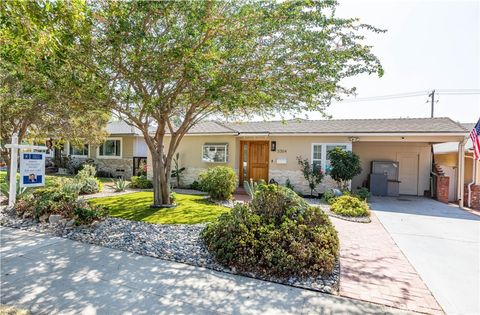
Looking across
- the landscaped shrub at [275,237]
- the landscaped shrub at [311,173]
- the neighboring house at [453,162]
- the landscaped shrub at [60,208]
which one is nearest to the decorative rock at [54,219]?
the landscaped shrub at [60,208]

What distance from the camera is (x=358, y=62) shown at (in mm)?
6301

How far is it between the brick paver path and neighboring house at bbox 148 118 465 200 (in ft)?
22.4

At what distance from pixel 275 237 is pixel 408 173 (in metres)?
13.3

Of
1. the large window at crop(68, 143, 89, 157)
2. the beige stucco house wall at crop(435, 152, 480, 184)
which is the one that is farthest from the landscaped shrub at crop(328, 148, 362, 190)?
the large window at crop(68, 143, 89, 157)

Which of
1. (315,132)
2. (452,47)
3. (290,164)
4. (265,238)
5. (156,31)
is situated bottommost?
(265,238)

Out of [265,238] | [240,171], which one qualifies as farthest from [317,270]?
[240,171]

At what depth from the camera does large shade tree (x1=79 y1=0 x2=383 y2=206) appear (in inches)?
209

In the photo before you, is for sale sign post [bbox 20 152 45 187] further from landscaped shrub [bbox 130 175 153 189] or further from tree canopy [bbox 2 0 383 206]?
landscaped shrub [bbox 130 175 153 189]

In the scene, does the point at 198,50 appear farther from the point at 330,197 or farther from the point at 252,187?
the point at 330,197

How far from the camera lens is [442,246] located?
612cm

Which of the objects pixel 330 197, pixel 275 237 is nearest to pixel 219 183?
pixel 330 197

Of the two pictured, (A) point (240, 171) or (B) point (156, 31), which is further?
(A) point (240, 171)

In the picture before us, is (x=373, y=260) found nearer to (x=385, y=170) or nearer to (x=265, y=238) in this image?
(x=265, y=238)

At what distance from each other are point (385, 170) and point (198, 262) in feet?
41.5
